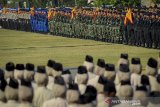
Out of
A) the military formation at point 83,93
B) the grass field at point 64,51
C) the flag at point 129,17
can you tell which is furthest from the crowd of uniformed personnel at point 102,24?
the military formation at point 83,93

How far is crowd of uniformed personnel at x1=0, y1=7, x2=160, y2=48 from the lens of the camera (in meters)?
27.7

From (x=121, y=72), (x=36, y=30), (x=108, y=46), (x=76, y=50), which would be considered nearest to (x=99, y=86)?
(x=121, y=72)

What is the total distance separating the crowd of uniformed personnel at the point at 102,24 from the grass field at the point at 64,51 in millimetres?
682

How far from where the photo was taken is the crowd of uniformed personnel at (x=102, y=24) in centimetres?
2773

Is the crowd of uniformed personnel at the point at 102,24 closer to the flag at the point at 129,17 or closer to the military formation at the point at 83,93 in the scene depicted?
the flag at the point at 129,17

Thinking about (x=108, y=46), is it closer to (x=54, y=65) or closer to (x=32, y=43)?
(x=32, y=43)

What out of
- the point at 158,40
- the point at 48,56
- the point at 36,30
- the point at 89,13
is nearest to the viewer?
the point at 48,56

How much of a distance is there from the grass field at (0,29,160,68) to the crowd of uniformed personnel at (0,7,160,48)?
2.24ft

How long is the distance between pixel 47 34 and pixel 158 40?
1418 cm

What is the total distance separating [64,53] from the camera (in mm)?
26281

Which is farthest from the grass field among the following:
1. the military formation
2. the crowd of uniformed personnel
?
the military formation

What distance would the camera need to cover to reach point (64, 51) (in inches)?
1073

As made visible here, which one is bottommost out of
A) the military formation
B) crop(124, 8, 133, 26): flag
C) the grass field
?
the grass field

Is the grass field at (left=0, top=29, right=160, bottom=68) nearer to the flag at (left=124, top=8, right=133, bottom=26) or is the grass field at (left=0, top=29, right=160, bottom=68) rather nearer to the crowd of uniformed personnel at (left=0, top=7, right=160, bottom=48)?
the crowd of uniformed personnel at (left=0, top=7, right=160, bottom=48)
